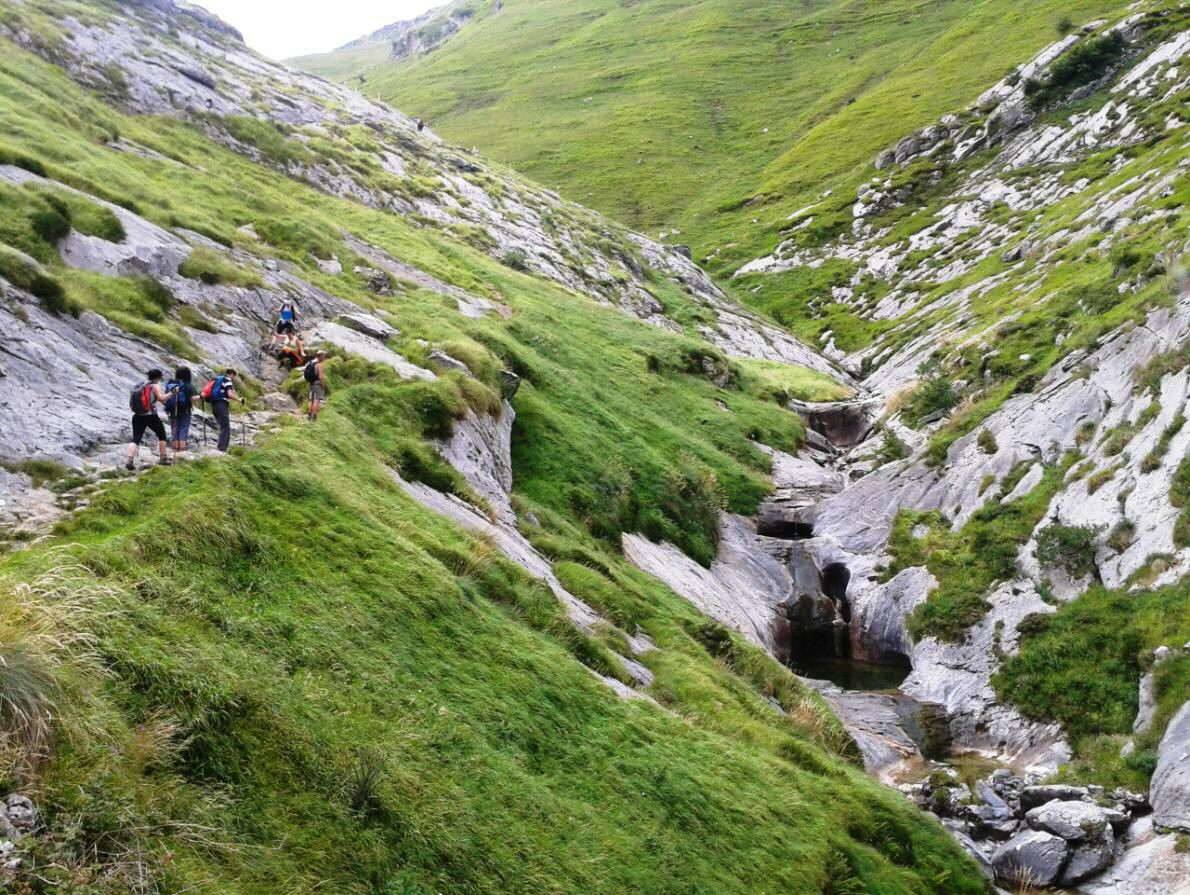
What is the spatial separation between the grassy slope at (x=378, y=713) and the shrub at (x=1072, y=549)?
12921mm

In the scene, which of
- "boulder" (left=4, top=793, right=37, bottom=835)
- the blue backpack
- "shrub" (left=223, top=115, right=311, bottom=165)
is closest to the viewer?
"boulder" (left=4, top=793, right=37, bottom=835)

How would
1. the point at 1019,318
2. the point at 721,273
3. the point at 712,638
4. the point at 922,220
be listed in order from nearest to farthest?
the point at 712,638
the point at 1019,318
the point at 922,220
the point at 721,273

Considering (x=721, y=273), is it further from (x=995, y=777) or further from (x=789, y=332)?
(x=995, y=777)

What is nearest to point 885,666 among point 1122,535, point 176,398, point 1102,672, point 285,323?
point 1102,672

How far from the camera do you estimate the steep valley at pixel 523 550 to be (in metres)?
11.7

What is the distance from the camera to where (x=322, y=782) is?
11719 millimetres

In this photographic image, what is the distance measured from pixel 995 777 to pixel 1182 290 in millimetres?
24589

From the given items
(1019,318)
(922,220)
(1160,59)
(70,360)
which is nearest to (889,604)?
(1019,318)

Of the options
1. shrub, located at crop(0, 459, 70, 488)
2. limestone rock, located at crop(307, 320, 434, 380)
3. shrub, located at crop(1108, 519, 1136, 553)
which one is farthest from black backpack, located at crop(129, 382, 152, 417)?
shrub, located at crop(1108, 519, 1136, 553)

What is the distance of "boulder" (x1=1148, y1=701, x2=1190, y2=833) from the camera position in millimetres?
22453

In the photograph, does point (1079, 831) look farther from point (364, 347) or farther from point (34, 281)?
point (34, 281)

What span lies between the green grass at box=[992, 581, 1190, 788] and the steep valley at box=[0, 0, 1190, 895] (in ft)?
0.51

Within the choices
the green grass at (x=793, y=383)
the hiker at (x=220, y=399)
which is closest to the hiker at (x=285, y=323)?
the hiker at (x=220, y=399)

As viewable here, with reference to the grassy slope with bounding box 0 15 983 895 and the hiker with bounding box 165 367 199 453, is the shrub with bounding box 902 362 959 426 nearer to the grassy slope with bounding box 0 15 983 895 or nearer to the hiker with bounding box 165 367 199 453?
the grassy slope with bounding box 0 15 983 895
